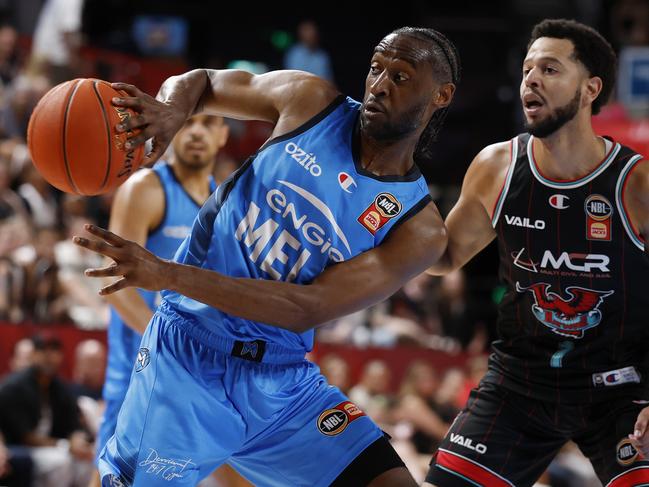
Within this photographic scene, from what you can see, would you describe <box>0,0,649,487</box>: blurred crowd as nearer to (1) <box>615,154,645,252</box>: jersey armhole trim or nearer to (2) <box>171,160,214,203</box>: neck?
(2) <box>171,160,214,203</box>: neck

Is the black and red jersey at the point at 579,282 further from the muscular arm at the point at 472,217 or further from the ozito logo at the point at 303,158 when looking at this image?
the ozito logo at the point at 303,158

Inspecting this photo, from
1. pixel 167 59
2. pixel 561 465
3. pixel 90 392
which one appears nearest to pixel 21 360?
pixel 90 392

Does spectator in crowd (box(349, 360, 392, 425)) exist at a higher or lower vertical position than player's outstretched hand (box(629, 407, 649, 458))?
lower

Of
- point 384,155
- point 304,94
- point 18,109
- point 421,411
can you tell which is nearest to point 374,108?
point 384,155

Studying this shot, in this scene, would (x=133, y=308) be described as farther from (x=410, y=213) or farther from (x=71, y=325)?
(x=71, y=325)

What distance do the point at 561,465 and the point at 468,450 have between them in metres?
4.53

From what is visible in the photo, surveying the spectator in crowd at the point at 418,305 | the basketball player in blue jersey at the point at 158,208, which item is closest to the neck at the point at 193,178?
the basketball player in blue jersey at the point at 158,208

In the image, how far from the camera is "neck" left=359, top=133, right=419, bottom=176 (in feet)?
12.5

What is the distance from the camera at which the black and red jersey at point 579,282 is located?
13.3 ft

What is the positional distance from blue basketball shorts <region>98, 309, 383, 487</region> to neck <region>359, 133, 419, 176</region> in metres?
0.77

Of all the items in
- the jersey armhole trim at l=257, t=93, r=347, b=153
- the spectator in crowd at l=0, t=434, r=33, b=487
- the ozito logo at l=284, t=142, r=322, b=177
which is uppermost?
the jersey armhole trim at l=257, t=93, r=347, b=153

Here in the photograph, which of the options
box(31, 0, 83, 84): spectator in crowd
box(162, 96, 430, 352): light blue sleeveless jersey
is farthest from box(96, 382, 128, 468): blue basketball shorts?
box(31, 0, 83, 84): spectator in crowd

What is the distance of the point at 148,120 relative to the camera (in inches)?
137

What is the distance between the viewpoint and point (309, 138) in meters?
3.76
